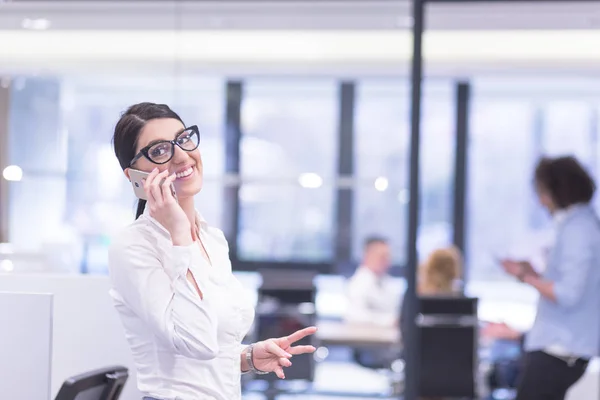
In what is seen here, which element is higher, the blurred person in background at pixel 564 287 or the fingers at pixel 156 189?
the fingers at pixel 156 189

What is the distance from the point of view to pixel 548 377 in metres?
3.53

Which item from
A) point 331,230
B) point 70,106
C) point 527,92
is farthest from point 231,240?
point 527,92

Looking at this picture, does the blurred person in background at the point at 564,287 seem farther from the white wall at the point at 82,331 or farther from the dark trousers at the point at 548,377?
the white wall at the point at 82,331

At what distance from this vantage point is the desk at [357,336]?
5.29 metres

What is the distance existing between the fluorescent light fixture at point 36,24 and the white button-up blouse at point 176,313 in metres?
1.89

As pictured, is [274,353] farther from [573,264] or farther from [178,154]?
[573,264]

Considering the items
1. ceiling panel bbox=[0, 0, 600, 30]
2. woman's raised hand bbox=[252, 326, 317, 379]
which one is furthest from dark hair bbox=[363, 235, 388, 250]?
woman's raised hand bbox=[252, 326, 317, 379]

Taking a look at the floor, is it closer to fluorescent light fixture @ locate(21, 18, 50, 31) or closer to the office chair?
the office chair

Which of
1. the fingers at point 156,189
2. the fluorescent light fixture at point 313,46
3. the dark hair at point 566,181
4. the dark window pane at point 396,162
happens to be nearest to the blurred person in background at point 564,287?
the dark hair at point 566,181

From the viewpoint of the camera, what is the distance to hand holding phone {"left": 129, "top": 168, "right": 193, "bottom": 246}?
170 centimetres

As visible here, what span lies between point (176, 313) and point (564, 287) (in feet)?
7.65

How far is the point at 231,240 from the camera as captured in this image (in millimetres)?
6434

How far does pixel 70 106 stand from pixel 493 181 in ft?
19.7

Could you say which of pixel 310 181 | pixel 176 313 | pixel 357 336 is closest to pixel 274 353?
pixel 176 313
